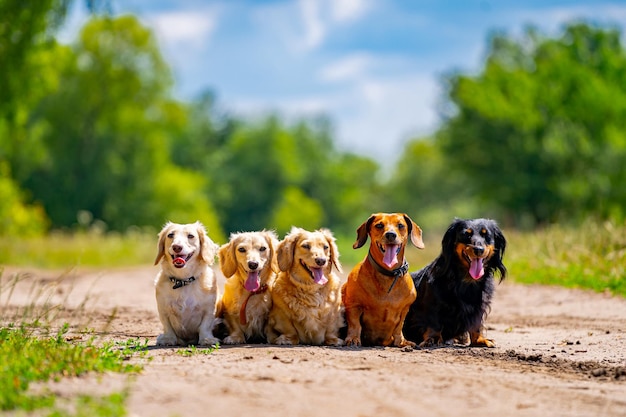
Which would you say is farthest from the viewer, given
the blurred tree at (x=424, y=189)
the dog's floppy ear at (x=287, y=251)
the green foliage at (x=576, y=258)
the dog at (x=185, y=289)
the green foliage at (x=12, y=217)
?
the blurred tree at (x=424, y=189)

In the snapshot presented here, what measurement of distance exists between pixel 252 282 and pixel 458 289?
2.09 metres

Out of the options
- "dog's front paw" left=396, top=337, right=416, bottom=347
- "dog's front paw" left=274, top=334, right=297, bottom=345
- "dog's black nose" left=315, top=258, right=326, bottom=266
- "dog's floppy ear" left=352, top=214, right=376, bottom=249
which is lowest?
"dog's front paw" left=274, top=334, right=297, bottom=345

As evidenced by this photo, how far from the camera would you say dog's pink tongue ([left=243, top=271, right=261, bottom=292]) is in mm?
9055

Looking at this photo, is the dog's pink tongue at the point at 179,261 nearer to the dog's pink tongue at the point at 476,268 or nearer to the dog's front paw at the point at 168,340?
the dog's front paw at the point at 168,340

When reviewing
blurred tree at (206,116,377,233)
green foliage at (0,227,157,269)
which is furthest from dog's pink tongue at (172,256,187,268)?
blurred tree at (206,116,377,233)

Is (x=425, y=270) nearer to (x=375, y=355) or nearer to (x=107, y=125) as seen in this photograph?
(x=375, y=355)

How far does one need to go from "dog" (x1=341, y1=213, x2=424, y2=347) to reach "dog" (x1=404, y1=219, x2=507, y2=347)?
0.37 meters

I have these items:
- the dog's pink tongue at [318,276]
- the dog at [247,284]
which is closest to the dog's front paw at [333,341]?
the dog's pink tongue at [318,276]

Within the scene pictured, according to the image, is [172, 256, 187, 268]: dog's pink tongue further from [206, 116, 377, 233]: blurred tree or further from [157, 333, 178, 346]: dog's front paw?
[206, 116, 377, 233]: blurred tree

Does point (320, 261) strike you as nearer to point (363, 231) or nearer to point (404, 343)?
point (363, 231)

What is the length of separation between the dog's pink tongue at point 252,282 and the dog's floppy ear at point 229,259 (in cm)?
19

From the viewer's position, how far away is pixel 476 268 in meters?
9.20

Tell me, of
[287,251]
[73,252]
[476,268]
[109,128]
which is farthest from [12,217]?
[476,268]

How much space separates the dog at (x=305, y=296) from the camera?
29.3ft
